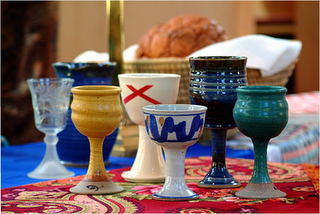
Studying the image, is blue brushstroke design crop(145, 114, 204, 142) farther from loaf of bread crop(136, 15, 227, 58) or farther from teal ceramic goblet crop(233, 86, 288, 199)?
loaf of bread crop(136, 15, 227, 58)

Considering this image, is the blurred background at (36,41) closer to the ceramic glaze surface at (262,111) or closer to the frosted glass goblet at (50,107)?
the frosted glass goblet at (50,107)

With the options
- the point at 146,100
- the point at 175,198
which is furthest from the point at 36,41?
the point at 175,198

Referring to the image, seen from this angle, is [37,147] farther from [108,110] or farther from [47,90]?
[108,110]

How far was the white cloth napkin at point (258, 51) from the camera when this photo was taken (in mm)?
868

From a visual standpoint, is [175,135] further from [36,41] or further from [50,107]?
[36,41]

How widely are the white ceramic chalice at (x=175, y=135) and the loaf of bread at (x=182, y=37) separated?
0.48 meters

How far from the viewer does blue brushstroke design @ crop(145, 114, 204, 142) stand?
0.43 meters

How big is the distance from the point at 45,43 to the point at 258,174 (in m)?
1.41

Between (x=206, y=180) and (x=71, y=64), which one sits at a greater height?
(x=71, y=64)

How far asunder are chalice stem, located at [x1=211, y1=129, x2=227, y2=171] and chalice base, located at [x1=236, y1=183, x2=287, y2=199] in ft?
0.21

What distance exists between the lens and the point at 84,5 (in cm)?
179

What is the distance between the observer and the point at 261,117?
1.46 ft

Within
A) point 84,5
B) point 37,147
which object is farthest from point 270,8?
point 37,147

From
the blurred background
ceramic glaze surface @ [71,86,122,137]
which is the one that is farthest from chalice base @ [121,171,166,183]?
the blurred background
